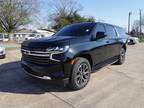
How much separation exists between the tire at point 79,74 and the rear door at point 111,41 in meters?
1.34

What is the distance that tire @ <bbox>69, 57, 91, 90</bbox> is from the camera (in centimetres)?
257

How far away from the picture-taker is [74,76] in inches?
101

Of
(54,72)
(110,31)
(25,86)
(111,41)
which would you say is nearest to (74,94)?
(54,72)

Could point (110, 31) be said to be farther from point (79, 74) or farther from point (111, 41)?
point (79, 74)

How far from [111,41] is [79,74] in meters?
2.01

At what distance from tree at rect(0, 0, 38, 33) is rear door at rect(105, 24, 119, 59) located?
909 inches

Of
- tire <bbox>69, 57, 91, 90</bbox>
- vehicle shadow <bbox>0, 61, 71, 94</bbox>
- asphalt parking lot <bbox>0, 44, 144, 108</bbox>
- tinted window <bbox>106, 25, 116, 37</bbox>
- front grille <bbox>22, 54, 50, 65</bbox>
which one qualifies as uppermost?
tinted window <bbox>106, 25, 116, 37</bbox>

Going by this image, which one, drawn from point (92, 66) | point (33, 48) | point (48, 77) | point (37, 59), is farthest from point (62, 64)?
point (92, 66)

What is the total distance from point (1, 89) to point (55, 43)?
76.1 inches

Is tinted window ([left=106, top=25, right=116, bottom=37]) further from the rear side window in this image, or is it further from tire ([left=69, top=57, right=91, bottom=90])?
tire ([left=69, top=57, right=91, bottom=90])

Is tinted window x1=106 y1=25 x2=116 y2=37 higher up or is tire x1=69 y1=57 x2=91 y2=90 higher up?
tinted window x1=106 y1=25 x2=116 y2=37

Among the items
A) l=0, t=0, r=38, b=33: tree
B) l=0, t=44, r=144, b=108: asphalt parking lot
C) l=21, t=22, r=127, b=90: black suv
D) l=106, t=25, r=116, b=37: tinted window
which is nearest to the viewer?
l=0, t=44, r=144, b=108: asphalt parking lot

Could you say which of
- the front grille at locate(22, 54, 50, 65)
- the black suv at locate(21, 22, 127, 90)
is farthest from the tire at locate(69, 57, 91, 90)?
the front grille at locate(22, 54, 50, 65)

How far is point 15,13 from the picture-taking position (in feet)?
73.4
